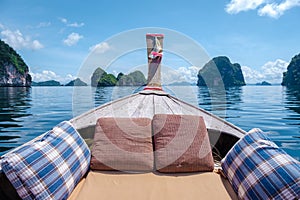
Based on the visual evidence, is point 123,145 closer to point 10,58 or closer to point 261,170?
point 261,170

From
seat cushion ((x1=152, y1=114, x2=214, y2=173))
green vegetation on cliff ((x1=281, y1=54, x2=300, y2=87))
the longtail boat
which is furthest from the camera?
green vegetation on cliff ((x1=281, y1=54, x2=300, y2=87))

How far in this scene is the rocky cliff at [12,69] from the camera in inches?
1619

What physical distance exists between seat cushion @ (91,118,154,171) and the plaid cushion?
1.78 feet

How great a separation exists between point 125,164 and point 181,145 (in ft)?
1.33

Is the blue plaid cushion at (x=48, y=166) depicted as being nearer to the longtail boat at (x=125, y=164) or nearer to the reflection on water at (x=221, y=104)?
the longtail boat at (x=125, y=164)

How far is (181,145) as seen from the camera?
1.54 meters

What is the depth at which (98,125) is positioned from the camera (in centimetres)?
170

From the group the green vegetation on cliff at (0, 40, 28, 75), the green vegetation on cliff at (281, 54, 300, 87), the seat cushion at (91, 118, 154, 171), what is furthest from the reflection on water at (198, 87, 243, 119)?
the green vegetation on cliff at (0, 40, 28, 75)

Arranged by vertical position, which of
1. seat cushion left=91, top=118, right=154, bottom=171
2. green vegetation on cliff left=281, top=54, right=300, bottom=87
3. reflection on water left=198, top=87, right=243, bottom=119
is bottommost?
reflection on water left=198, top=87, right=243, bottom=119

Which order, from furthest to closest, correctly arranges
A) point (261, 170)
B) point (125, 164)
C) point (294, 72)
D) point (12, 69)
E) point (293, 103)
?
1. point (12, 69)
2. point (294, 72)
3. point (293, 103)
4. point (125, 164)
5. point (261, 170)

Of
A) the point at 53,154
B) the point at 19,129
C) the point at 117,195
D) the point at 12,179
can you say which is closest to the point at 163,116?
the point at 117,195

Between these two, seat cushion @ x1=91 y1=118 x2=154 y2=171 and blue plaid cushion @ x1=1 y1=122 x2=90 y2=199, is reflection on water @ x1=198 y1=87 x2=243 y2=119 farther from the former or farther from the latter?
blue plaid cushion @ x1=1 y1=122 x2=90 y2=199

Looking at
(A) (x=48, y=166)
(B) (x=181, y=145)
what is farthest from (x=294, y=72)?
(A) (x=48, y=166)

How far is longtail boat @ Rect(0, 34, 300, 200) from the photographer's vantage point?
1062 millimetres
